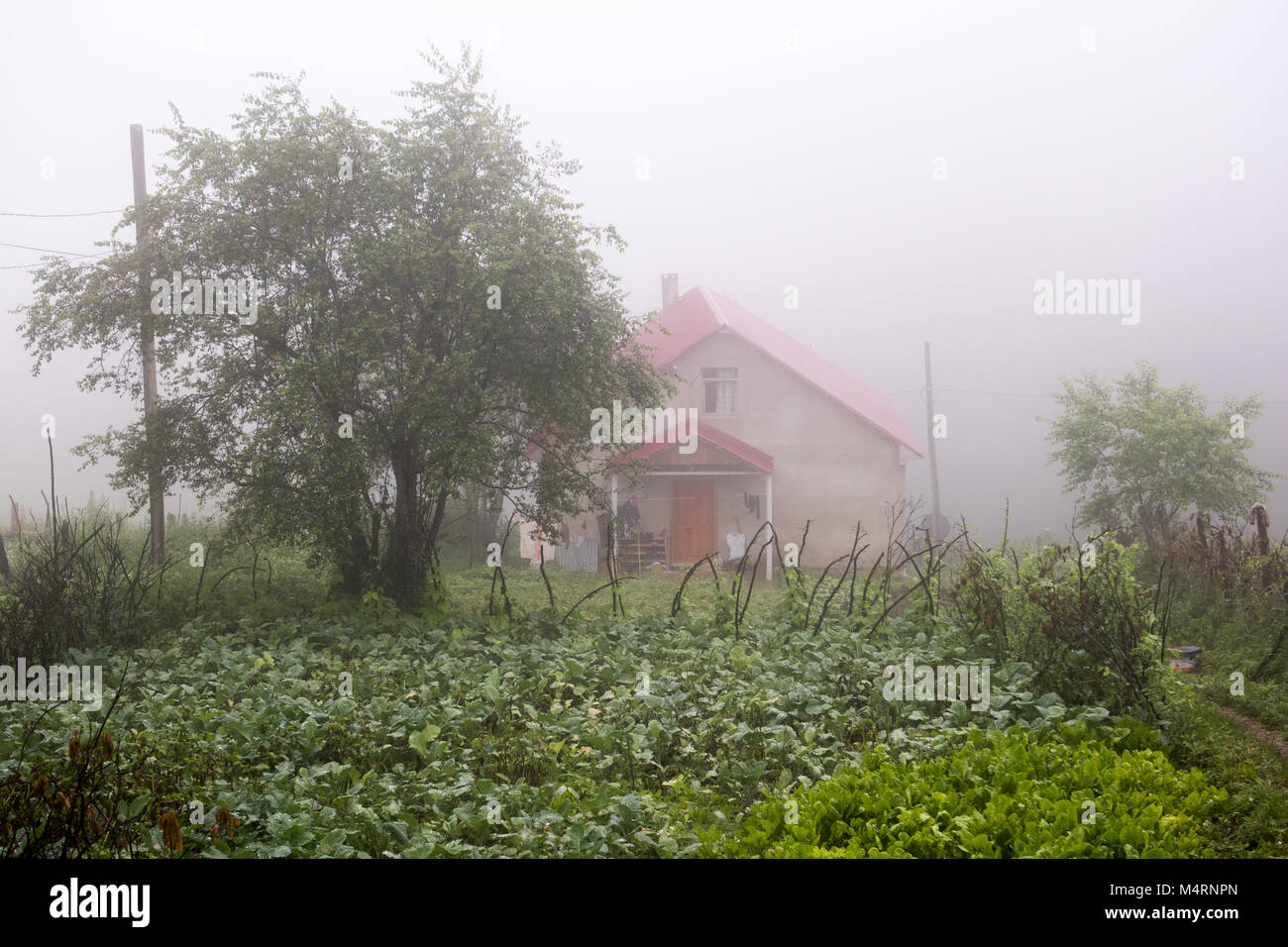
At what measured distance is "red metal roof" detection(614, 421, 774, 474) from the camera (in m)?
24.6

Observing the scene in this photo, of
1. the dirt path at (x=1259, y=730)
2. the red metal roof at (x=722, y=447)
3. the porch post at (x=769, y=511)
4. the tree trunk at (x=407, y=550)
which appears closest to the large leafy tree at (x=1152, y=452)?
the porch post at (x=769, y=511)

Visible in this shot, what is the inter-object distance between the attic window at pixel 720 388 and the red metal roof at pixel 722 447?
1.49m

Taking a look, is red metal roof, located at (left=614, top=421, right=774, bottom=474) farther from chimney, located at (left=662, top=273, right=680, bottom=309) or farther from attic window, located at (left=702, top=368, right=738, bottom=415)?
chimney, located at (left=662, top=273, right=680, bottom=309)

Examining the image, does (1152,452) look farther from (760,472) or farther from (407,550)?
(407,550)

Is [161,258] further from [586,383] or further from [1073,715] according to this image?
[1073,715]

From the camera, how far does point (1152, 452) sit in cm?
2381

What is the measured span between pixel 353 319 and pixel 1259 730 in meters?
12.7

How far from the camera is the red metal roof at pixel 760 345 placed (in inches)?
1033

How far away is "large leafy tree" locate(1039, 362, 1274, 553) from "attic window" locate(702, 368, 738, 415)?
28.5 ft

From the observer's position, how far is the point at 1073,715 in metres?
8.32

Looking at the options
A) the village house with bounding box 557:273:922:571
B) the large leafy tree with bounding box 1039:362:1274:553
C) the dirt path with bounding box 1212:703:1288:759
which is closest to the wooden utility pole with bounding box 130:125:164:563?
the village house with bounding box 557:273:922:571

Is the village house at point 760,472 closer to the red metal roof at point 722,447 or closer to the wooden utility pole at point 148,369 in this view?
the red metal roof at point 722,447
